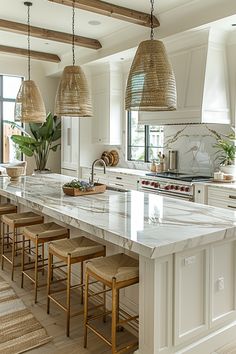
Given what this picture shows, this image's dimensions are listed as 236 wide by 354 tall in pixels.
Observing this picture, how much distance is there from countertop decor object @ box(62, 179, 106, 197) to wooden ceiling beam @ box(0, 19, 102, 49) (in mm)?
2914

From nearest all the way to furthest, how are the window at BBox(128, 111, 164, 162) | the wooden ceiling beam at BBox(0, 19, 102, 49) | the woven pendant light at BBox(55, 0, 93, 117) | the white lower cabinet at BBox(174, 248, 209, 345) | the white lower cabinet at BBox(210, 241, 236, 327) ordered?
the white lower cabinet at BBox(174, 248, 209, 345)
the white lower cabinet at BBox(210, 241, 236, 327)
the woven pendant light at BBox(55, 0, 93, 117)
the wooden ceiling beam at BBox(0, 19, 102, 49)
the window at BBox(128, 111, 164, 162)

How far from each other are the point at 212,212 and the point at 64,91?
1.84 m

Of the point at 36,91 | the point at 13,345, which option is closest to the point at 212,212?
the point at 13,345

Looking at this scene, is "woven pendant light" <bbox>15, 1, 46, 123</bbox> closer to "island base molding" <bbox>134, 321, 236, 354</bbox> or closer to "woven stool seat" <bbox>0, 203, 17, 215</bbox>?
"woven stool seat" <bbox>0, 203, 17, 215</bbox>

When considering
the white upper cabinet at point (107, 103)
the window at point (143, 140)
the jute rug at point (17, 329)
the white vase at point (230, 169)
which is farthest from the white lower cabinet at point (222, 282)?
the white upper cabinet at point (107, 103)

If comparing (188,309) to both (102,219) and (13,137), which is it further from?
(13,137)

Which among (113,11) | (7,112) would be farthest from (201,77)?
(7,112)

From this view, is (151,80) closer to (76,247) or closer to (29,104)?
(76,247)

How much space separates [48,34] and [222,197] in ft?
11.9

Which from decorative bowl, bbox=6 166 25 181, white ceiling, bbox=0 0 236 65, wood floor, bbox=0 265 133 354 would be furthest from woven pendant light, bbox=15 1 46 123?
wood floor, bbox=0 265 133 354

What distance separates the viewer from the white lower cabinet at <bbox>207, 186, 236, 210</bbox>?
420 cm

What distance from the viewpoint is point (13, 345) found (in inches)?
105

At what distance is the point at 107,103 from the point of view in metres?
6.80

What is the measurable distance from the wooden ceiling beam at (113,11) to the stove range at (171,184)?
6.96 feet
